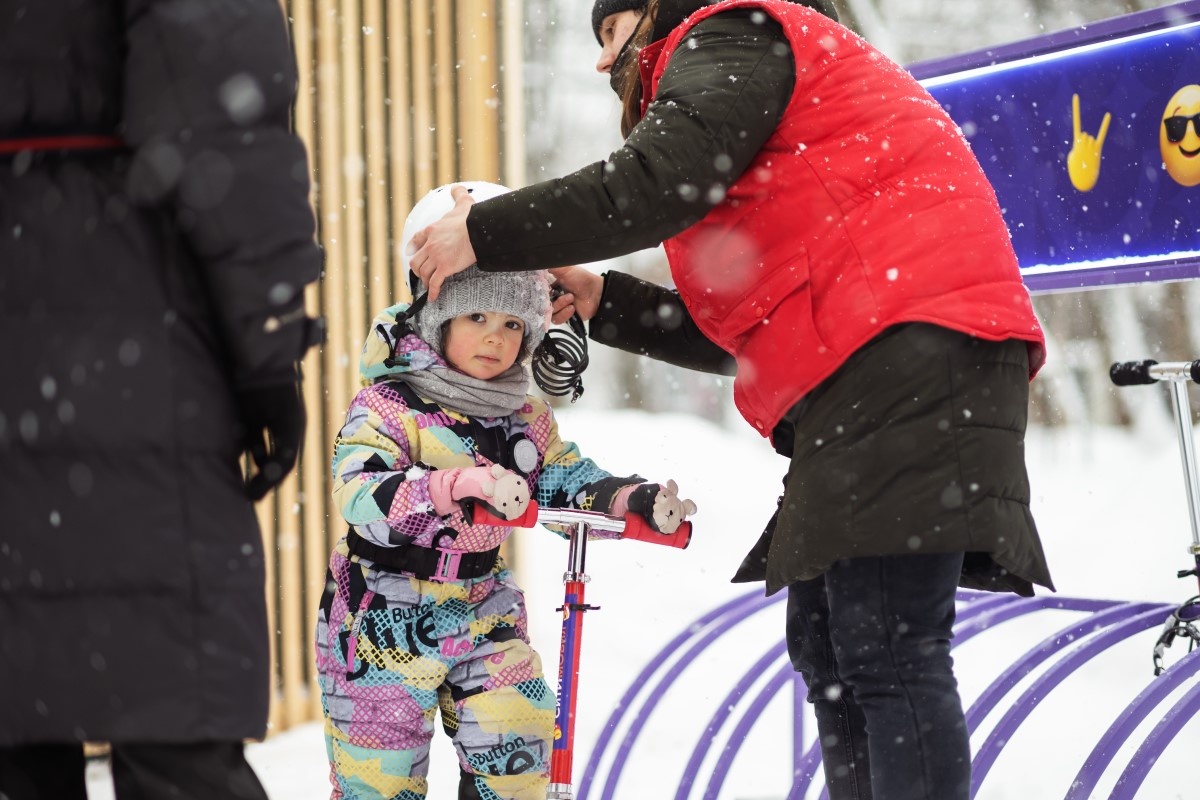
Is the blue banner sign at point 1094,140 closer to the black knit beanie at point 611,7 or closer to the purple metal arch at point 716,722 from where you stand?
the purple metal arch at point 716,722

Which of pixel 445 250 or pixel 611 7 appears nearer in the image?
pixel 445 250

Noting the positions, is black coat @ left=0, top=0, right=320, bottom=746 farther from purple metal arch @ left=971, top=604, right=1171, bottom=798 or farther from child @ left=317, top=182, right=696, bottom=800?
purple metal arch @ left=971, top=604, right=1171, bottom=798

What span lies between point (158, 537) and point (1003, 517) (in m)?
1.13

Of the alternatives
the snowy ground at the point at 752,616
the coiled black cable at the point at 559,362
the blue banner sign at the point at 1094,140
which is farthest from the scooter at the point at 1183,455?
the coiled black cable at the point at 559,362

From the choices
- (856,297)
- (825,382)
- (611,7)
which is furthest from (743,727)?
(611,7)

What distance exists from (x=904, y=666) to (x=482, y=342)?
1.03m

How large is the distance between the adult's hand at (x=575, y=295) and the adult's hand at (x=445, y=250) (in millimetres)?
488

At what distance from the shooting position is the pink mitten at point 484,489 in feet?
6.44

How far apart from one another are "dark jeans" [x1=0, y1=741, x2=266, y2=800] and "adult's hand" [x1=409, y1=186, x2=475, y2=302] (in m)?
0.80

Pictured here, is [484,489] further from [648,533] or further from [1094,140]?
[1094,140]

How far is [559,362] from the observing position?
252 cm

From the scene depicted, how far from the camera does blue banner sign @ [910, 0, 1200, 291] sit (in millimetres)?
2990

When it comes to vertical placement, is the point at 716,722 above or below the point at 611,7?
below

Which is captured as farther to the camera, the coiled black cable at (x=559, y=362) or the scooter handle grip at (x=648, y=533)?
the coiled black cable at (x=559, y=362)
